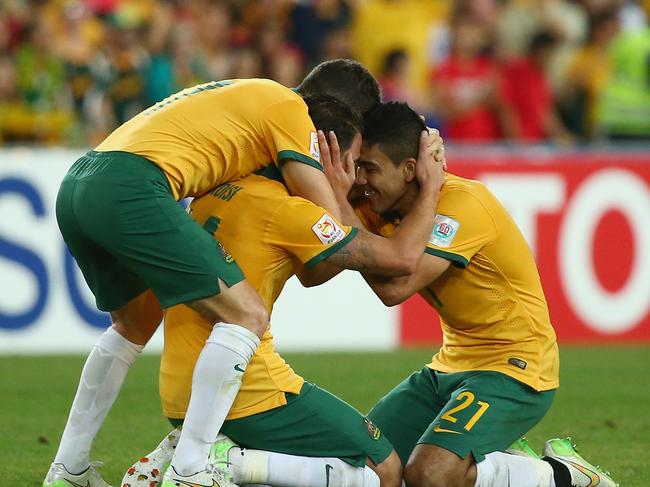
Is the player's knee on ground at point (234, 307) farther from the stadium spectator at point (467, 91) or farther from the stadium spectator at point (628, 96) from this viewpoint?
the stadium spectator at point (628, 96)

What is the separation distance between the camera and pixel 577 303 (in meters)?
11.5

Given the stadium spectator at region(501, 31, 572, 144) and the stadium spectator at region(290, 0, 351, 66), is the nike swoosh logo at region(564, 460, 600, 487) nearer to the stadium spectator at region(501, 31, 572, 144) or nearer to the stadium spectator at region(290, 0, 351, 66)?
the stadium spectator at region(501, 31, 572, 144)

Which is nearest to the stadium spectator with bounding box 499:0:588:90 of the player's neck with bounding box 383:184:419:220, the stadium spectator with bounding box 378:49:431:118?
the stadium spectator with bounding box 378:49:431:118

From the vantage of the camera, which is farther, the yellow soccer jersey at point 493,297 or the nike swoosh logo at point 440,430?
the yellow soccer jersey at point 493,297

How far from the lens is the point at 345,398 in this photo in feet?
28.7

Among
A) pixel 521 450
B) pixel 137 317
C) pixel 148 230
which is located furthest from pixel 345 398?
pixel 148 230

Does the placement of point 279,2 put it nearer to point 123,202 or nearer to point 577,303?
point 577,303

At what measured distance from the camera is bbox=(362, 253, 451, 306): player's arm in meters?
5.64

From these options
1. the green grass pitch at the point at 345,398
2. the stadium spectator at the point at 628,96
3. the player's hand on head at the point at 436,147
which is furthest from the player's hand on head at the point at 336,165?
the stadium spectator at the point at 628,96

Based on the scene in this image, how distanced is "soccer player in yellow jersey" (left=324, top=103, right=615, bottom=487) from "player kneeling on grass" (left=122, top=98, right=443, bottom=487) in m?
0.23

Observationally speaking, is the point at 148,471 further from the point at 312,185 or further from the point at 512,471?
the point at 512,471

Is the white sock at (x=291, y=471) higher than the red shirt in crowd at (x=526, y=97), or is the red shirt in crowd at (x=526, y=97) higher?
the red shirt in crowd at (x=526, y=97)

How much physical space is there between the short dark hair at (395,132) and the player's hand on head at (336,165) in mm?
190

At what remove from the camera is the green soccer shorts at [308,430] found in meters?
5.38
